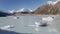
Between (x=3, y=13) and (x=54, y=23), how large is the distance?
97cm

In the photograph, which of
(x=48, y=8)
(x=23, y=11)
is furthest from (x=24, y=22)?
(x=48, y=8)

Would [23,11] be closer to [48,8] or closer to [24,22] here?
[24,22]

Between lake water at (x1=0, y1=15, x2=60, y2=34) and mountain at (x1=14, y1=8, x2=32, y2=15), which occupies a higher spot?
mountain at (x1=14, y1=8, x2=32, y2=15)

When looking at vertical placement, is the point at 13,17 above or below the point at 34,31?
above

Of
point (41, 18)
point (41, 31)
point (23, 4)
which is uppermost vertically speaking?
point (23, 4)

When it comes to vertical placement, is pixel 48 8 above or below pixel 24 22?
above

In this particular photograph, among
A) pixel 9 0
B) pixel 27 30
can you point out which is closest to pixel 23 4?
pixel 9 0

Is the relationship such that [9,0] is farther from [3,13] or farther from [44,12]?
[44,12]

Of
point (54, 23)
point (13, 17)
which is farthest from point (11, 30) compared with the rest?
point (54, 23)

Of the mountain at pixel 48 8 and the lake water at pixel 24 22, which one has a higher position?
the mountain at pixel 48 8

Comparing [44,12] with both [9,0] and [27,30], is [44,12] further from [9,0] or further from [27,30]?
[9,0]

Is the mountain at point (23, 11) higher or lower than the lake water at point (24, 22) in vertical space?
higher

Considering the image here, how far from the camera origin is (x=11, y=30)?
319 cm

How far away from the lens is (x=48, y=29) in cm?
310
